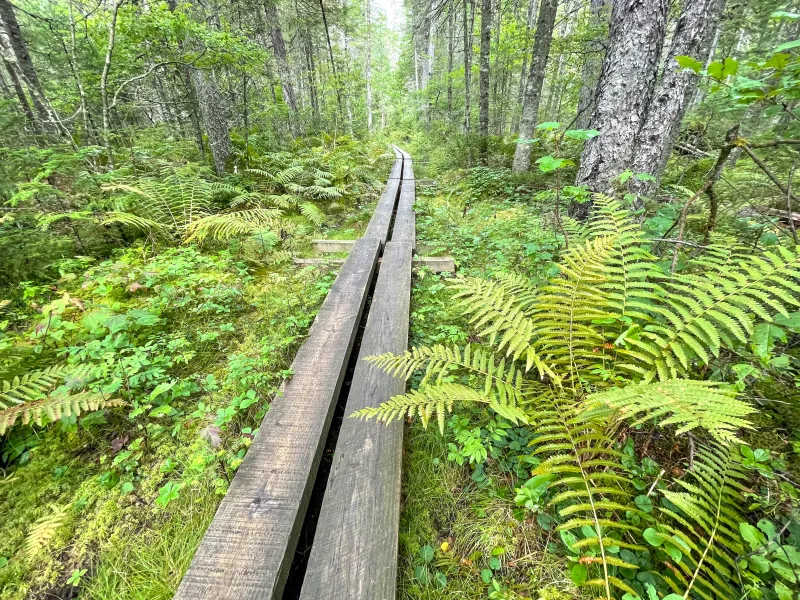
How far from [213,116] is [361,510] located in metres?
7.21

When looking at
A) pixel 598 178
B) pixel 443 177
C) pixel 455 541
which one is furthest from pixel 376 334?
pixel 443 177

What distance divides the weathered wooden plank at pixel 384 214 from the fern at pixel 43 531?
3.79 m

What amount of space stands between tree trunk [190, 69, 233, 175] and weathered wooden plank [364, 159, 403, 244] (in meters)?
3.29

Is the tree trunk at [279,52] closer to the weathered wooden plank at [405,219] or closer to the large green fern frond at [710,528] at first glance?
the weathered wooden plank at [405,219]

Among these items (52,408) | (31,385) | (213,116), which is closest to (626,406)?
(52,408)

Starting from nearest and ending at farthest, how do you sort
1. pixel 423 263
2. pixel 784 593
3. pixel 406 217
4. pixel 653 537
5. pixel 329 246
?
pixel 784 593 < pixel 653 537 < pixel 423 263 < pixel 329 246 < pixel 406 217

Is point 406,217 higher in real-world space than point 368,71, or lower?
lower

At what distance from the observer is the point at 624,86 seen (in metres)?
3.25

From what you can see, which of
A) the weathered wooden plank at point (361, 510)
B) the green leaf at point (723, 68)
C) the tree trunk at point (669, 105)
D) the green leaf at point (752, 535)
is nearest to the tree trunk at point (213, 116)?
the weathered wooden plank at point (361, 510)

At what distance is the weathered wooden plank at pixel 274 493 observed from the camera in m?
1.22

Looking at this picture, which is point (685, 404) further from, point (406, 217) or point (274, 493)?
point (406, 217)

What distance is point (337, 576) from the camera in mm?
1232

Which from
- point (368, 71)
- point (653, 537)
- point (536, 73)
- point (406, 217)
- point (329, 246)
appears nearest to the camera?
point (653, 537)

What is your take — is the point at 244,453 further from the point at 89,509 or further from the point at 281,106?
the point at 281,106
